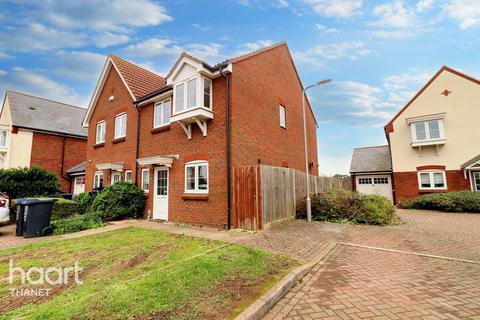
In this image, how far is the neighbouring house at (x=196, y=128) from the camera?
9688 mm

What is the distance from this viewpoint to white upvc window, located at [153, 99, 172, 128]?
12.2 m

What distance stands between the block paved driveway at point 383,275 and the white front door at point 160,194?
228 inches

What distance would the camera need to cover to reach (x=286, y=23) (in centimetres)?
1052

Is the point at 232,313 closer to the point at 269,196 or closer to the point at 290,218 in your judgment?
the point at 269,196

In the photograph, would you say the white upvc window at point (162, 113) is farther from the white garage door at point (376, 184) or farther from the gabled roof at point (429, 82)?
the white garage door at point (376, 184)

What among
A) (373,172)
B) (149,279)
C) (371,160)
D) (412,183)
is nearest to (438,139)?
(412,183)

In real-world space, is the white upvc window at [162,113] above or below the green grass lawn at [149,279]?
above

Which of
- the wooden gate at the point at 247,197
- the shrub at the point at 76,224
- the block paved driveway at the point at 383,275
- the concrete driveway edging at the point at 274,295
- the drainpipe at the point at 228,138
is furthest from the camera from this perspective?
the shrub at the point at 76,224

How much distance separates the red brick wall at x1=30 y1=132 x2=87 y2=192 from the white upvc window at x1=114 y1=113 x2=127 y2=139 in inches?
451

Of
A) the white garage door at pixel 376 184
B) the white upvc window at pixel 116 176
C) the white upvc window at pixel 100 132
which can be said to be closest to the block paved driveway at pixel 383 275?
the white upvc window at pixel 116 176

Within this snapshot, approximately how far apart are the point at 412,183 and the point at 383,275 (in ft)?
58.1

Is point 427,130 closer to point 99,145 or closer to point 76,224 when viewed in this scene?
point 76,224

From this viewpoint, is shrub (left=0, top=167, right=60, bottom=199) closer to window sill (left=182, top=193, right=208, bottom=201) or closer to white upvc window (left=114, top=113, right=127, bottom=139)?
white upvc window (left=114, top=113, right=127, bottom=139)

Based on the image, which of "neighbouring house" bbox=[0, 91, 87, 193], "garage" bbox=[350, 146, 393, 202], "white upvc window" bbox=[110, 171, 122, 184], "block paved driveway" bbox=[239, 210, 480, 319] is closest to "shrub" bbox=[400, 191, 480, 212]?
"garage" bbox=[350, 146, 393, 202]
